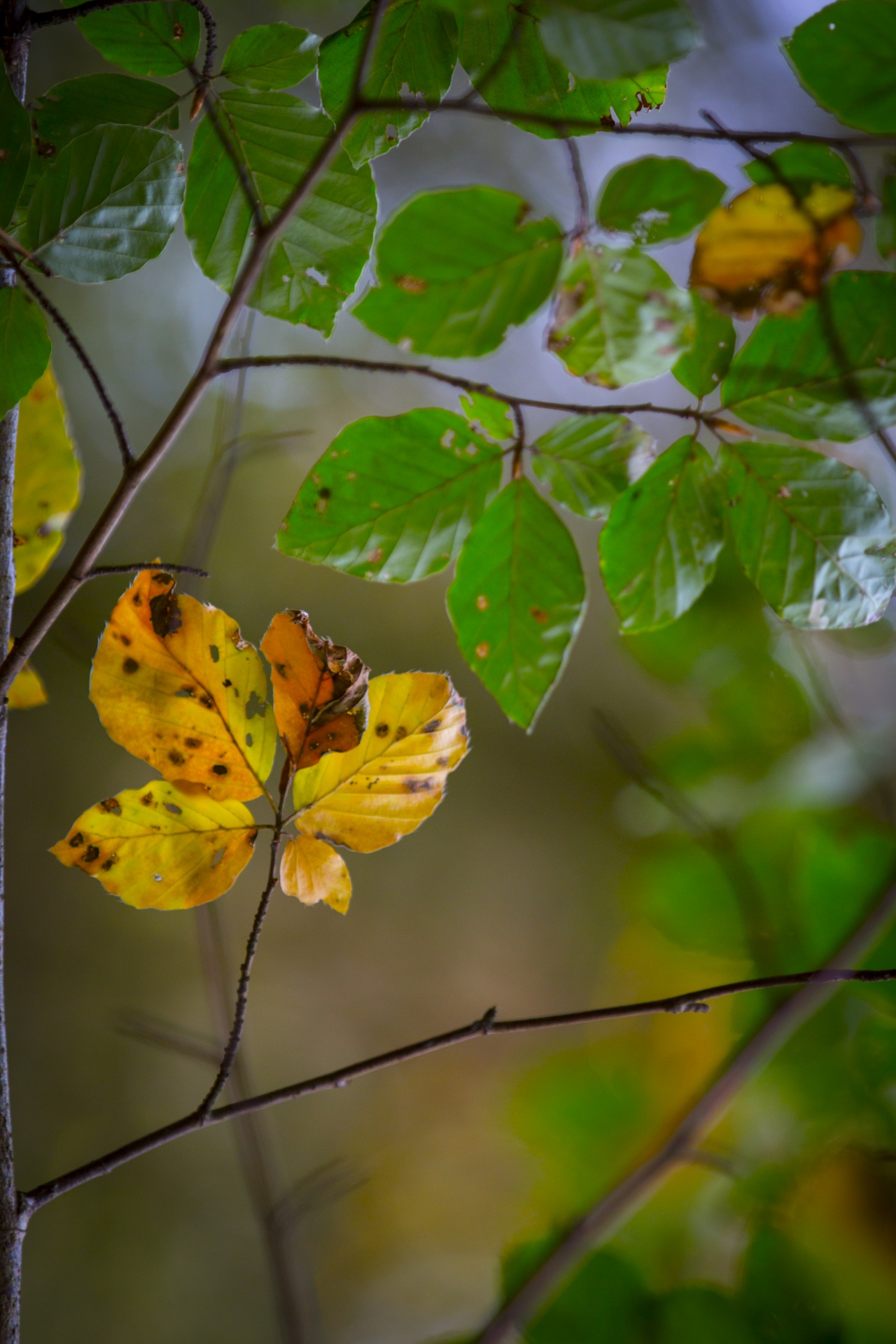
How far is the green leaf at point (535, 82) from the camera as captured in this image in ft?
0.82

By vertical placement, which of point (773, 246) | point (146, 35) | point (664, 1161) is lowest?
point (664, 1161)

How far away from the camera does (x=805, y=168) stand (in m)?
0.22

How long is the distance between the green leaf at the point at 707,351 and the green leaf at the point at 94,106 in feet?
0.64

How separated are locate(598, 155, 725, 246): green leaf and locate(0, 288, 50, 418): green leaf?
170mm

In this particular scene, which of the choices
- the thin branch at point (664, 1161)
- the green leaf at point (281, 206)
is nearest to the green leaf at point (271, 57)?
the green leaf at point (281, 206)

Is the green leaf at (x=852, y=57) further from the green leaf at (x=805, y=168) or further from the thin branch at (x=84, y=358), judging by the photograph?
the thin branch at (x=84, y=358)

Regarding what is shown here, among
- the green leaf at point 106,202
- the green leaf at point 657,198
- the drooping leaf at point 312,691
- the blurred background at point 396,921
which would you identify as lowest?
the blurred background at point 396,921

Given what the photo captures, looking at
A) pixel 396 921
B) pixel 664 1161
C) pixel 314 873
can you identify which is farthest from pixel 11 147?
pixel 396 921

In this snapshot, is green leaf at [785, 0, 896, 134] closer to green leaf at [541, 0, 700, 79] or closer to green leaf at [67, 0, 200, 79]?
green leaf at [541, 0, 700, 79]

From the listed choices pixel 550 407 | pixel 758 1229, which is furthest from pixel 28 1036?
pixel 550 407

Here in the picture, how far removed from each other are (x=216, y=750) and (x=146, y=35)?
9.6 inches

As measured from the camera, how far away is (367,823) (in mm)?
256

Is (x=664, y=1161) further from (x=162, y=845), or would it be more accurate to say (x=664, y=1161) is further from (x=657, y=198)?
(x=657, y=198)

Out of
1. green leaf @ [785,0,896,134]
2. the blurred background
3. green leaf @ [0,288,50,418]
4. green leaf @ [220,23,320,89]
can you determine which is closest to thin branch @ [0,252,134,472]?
green leaf @ [0,288,50,418]
